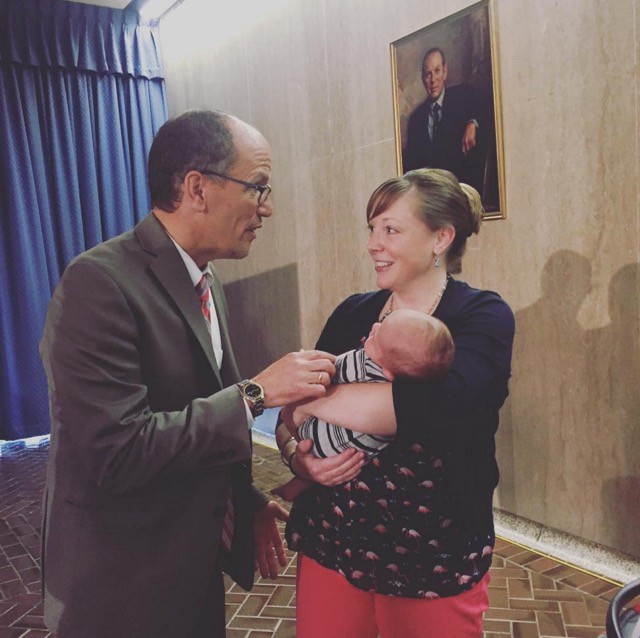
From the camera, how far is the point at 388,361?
144cm

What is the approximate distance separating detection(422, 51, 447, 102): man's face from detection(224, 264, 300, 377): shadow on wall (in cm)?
194

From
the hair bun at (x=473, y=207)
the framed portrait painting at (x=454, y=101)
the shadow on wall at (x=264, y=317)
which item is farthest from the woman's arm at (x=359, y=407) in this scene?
the shadow on wall at (x=264, y=317)

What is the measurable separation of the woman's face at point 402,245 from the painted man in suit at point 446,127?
2149 millimetres

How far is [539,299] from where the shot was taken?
3.37m

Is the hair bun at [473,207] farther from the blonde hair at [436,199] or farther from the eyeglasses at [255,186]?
the eyeglasses at [255,186]

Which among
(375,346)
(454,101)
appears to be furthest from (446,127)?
(375,346)

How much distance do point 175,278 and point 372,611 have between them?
0.93 metres

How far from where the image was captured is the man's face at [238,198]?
1607mm

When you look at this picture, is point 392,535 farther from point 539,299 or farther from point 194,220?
point 539,299

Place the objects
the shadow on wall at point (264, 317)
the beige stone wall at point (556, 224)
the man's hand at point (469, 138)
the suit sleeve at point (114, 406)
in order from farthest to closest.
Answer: the shadow on wall at point (264, 317)
the man's hand at point (469, 138)
the beige stone wall at point (556, 224)
the suit sleeve at point (114, 406)

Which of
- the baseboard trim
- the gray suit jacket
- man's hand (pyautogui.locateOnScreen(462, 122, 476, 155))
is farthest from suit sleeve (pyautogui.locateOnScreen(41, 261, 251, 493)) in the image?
man's hand (pyautogui.locateOnScreen(462, 122, 476, 155))

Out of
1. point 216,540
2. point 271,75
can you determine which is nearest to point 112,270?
point 216,540

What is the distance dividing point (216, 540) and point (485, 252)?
2567mm

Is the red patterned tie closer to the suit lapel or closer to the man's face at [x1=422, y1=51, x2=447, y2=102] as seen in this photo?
the suit lapel
